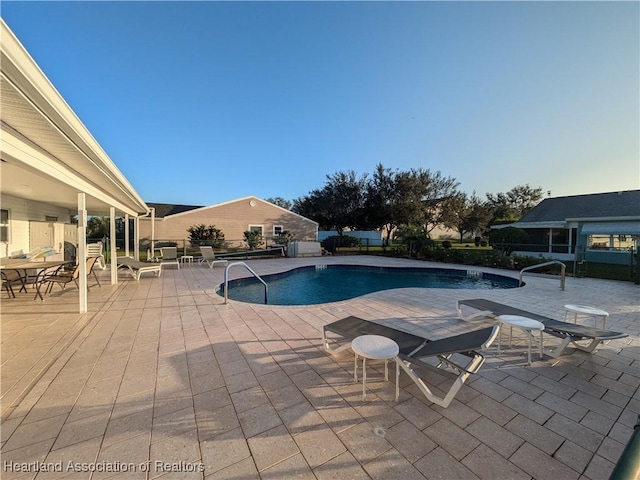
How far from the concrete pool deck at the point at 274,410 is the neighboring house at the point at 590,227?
13.5 metres

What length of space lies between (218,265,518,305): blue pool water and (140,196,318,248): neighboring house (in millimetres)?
8767

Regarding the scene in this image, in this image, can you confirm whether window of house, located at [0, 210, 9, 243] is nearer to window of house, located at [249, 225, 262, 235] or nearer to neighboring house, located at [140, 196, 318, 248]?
neighboring house, located at [140, 196, 318, 248]

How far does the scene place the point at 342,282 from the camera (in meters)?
10.6

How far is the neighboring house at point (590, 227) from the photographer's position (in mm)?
14058

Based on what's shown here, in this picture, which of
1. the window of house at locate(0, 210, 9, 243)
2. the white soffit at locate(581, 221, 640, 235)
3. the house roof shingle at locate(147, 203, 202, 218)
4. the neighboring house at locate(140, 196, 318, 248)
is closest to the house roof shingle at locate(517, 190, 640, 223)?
the white soffit at locate(581, 221, 640, 235)

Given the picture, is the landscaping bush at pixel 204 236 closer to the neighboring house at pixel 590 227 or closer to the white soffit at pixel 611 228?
the neighboring house at pixel 590 227

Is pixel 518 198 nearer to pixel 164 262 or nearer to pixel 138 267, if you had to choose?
pixel 164 262

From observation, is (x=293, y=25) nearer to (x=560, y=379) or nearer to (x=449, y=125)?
(x=449, y=125)

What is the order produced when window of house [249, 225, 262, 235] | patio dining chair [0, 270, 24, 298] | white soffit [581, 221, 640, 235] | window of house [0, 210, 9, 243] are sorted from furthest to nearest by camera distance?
window of house [249, 225, 262, 235], white soffit [581, 221, 640, 235], window of house [0, 210, 9, 243], patio dining chair [0, 270, 24, 298]

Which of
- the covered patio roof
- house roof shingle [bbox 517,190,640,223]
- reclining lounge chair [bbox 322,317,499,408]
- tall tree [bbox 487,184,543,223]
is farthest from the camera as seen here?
tall tree [bbox 487,184,543,223]

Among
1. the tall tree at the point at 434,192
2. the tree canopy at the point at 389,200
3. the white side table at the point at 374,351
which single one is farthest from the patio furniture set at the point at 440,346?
the tall tree at the point at 434,192

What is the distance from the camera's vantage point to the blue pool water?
8266 millimetres

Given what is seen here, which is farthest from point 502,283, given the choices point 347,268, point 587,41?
point 587,41

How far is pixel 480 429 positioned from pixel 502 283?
397 inches
